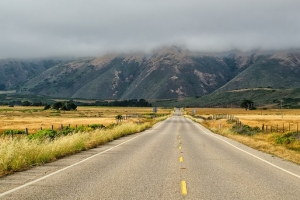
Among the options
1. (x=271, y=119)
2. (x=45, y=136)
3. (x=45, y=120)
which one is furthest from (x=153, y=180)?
(x=271, y=119)

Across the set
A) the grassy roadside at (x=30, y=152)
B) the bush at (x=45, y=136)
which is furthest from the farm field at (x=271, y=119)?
the grassy roadside at (x=30, y=152)

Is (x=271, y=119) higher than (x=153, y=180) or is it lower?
lower

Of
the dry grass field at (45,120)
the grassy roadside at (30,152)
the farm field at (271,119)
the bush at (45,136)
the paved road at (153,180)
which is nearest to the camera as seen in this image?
the paved road at (153,180)

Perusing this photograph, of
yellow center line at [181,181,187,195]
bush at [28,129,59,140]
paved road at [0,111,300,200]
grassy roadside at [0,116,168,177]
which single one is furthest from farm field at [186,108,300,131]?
yellow center line at [181,181,187,195]

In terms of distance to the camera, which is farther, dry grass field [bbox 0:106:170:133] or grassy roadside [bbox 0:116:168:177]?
dry grass field [bbox 0:106:170:133]

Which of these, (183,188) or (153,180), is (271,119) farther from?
(183,188)

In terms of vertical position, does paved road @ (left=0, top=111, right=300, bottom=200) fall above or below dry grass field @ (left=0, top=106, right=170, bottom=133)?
above

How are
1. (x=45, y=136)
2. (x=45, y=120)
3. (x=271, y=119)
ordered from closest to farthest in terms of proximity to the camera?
(x=45, y=136) < (x=45, y=120) < (x=271, y=119)

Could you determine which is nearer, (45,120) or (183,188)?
(183,188)

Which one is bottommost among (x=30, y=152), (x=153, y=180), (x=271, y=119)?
(x=271, y=119)

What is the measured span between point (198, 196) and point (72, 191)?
3.12 metres

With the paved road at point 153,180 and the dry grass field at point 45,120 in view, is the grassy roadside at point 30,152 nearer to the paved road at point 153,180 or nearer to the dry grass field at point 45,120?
the paved road at point 153,180

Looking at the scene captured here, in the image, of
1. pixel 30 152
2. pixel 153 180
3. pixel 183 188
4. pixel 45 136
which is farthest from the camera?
pixel 45 136

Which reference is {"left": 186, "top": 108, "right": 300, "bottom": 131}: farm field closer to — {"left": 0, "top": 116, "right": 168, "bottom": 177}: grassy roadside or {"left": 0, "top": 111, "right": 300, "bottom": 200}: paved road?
{"left": 0, "top": 116, "right": 168, "bottom": 177}: grassy roadside
